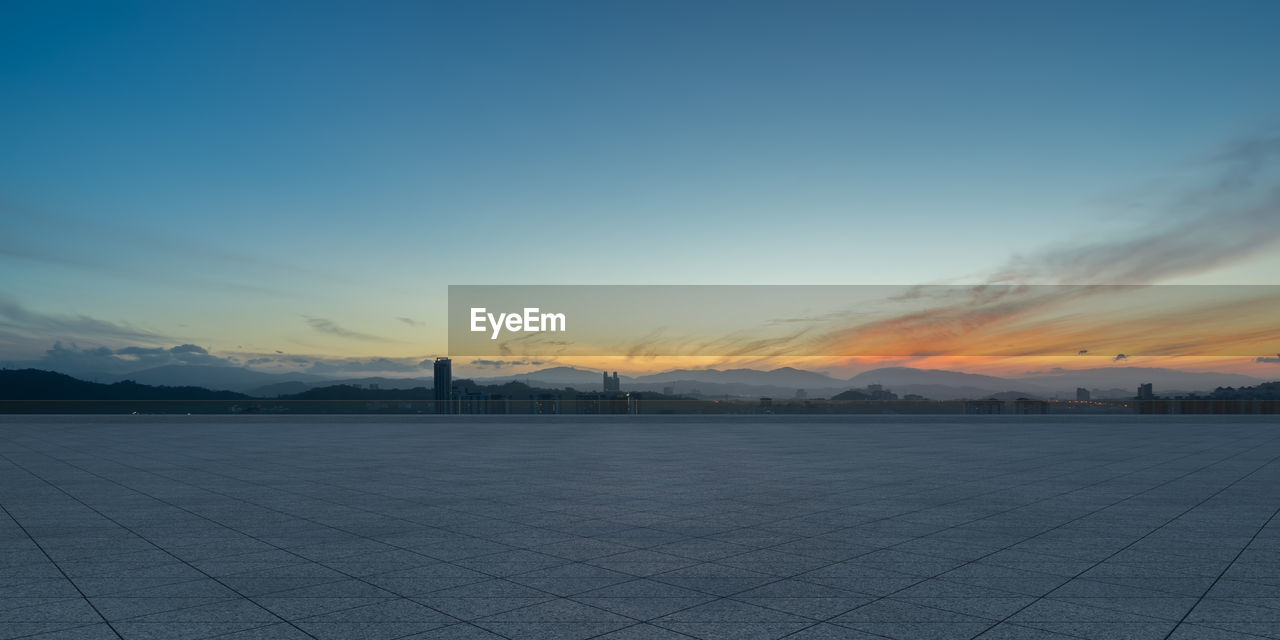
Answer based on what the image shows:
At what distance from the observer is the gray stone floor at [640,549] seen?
6.00 m

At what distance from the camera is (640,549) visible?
845 cm

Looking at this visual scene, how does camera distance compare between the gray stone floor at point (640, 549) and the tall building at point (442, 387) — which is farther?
the tall building at point (442, 387)

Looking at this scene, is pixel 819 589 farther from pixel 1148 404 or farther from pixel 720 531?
pixel 1148 404

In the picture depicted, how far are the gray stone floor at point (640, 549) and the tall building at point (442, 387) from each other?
2586 cm

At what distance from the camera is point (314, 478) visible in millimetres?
14898

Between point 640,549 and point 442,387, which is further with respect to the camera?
point 442,387

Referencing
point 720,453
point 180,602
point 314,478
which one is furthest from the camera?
point 720,453

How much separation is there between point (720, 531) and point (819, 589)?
2623 millimetres

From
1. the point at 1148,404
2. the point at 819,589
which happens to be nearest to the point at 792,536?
the point at 819,589

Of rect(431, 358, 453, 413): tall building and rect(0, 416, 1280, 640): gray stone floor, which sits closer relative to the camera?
rect(0, 416, 1280, 640): gray stone floor

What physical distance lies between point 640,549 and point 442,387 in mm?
49941

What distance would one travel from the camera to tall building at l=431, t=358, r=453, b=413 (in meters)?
44.0

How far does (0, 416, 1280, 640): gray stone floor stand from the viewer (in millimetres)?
6004

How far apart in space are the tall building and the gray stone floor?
2586 centimetres
